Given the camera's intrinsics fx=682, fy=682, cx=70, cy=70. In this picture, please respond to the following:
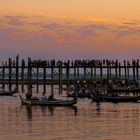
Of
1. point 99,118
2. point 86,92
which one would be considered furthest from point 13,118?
point 86,92

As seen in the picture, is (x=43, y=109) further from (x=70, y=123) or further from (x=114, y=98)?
(x=70, y=123)

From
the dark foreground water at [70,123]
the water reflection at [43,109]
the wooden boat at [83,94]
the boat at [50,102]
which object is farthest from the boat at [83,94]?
the water reflection at [43,109]

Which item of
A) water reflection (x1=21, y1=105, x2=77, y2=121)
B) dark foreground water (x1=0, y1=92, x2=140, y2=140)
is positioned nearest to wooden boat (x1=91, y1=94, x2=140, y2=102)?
dark foreground water (x1=0, y1=92, x2=140, y2=140)

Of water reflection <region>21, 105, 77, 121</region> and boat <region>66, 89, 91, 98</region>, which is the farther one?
boat <region>66, 89, 91, 98</region>

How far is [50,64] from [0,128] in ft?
228

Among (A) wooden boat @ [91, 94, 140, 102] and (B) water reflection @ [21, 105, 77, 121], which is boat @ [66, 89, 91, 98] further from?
(B) water reflection @ [21, 105, 77, 121]

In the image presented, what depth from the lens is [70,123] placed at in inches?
2073

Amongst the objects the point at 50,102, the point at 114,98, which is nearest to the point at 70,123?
the point at 50,102

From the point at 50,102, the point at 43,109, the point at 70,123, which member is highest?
the point at 50,102

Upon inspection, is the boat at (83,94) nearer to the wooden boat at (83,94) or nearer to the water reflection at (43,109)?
the wooden boat at (83,94)

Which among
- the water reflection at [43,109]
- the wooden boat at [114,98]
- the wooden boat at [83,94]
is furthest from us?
the wooden boat at [83,94]

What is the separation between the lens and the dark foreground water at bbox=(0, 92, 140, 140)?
146 feet

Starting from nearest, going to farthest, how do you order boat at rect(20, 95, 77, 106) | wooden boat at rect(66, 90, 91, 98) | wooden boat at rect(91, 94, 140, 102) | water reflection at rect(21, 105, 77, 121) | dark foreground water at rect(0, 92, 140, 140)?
dark foreground water at rect(0, 92, 140, 140) < water reflection at rect(21, 105, 77, 121) < boat at rect(20, 95, 77, 106) < wooden boat at rect(91, 94, 140, 102) < wooden boat at rect(66, 90, 91, 98)

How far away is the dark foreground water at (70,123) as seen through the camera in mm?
44628
